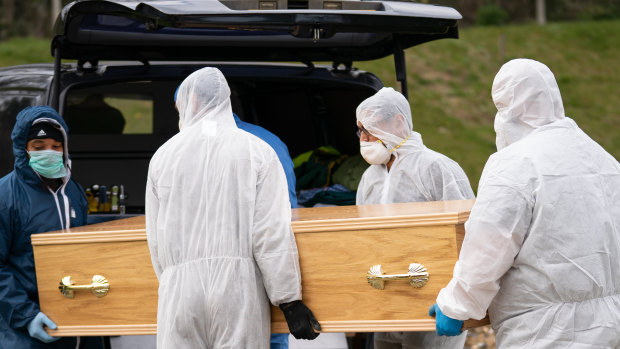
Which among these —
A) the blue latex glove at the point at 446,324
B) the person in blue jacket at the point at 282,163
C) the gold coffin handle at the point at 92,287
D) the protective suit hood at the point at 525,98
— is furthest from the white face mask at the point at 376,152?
the gold coffin handle at the point at 92,287

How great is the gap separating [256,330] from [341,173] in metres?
2.21

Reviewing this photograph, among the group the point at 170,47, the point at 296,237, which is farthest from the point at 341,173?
the point at 296,237

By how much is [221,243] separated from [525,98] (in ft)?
4.01

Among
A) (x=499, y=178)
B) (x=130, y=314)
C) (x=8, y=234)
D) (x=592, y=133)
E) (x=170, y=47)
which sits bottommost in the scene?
(x=592, y=133)

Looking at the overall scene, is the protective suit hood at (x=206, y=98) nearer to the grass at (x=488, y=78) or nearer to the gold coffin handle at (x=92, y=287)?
the gold coffin handle at (x=92, y=287)

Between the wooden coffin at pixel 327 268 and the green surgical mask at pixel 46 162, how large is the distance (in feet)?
0.96

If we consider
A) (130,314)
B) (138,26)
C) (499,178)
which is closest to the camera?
(499,178)

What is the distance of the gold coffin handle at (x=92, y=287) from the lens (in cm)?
367

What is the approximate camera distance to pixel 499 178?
296 cm

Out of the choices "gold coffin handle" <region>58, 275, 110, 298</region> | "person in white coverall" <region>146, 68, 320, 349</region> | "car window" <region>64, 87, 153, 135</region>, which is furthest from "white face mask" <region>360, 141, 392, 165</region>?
"car window" <region>64, 87, 153, 135</region>

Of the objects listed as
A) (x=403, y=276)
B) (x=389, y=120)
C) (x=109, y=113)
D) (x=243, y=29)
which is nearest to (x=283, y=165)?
(x=389, y=120)

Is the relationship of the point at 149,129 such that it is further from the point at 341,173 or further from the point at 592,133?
the point at 592,133

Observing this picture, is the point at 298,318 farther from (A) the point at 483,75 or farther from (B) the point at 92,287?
(A) the point at 483,75

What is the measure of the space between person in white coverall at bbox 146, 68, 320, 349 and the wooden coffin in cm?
10
